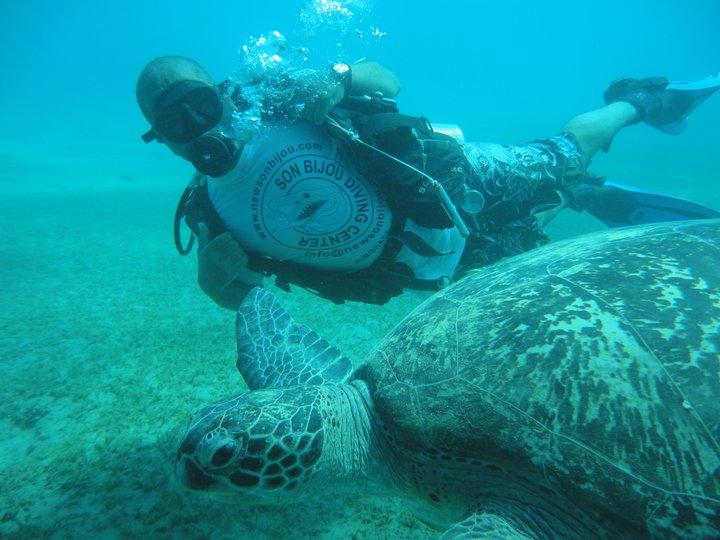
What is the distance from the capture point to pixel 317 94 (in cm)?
212

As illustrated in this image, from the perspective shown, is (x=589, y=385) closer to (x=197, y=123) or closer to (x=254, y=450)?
(x=254, y=450)

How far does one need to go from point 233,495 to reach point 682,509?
1620mm

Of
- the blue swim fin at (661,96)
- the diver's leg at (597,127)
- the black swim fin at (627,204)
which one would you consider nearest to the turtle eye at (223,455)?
the diver's leg at (597,127)

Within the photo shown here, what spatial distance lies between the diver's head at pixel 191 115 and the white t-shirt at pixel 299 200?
14cm

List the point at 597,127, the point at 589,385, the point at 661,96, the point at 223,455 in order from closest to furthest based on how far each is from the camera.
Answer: the point at 589,385, the point at 223,455, the point at 597,127, the point at 661,96

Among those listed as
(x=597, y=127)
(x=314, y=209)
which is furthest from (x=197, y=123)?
(x=597, y=127)

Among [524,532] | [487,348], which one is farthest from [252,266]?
[524,532]

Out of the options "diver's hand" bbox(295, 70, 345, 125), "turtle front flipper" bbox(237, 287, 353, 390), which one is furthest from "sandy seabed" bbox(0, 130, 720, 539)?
"diver's hand" bbox(295, 70, 345, 125)

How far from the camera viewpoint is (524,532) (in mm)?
1310

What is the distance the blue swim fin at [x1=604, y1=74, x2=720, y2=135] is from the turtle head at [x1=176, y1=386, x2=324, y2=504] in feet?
15.2

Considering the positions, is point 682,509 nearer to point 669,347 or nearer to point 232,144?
point 669,347

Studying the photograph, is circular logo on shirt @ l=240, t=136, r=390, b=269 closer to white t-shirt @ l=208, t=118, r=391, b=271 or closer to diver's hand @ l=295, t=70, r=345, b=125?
white t-shirt @ l=208, t=118, r=391, b=271

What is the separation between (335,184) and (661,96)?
408 cm

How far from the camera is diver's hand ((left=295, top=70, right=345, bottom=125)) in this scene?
2.12 meters
